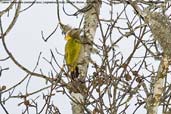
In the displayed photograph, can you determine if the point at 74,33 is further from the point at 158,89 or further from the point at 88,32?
the point at 158,89

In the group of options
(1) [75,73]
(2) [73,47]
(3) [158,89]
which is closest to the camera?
(3) [158,89]

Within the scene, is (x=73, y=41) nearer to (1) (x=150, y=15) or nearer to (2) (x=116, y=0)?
(2) (x=116, y=0)

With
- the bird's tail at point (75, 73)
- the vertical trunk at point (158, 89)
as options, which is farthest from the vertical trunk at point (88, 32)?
the vertical trunk at point (158, 89)

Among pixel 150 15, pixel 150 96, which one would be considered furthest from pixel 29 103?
pixel 150 15

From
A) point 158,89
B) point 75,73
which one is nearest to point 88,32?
point 75,73

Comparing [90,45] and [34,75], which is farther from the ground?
[90,45]

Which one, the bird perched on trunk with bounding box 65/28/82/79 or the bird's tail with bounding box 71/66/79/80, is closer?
the bird's tail with bounding box 71/66/79/80

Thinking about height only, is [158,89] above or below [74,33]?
below

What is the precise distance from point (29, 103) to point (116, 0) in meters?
1.03

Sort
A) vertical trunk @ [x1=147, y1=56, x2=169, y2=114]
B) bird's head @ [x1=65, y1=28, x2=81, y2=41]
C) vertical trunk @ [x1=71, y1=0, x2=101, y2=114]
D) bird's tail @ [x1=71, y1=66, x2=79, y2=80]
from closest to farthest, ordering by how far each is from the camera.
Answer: vertical trunk @ [x1=147, y1=56, x2=169, y2=114] → bird's tail @ [x1=71, y1=66, x2=79, y2=80] → vertical trunk @ [x1=71, y1=0, x2=101, y2=114] → bird's head @ [x1=65, y1=28, x2=81, y2=41]

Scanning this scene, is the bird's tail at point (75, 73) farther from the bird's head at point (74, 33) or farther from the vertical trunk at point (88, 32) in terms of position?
the bird's head at point (74, 33)

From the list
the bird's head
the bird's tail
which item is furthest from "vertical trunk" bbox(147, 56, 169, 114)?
the bird's head

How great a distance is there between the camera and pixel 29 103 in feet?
10.3

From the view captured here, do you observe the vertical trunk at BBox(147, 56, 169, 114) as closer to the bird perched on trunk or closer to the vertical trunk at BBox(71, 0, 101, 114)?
the vertical trunk at BBox(71, 0, 101, 114)
